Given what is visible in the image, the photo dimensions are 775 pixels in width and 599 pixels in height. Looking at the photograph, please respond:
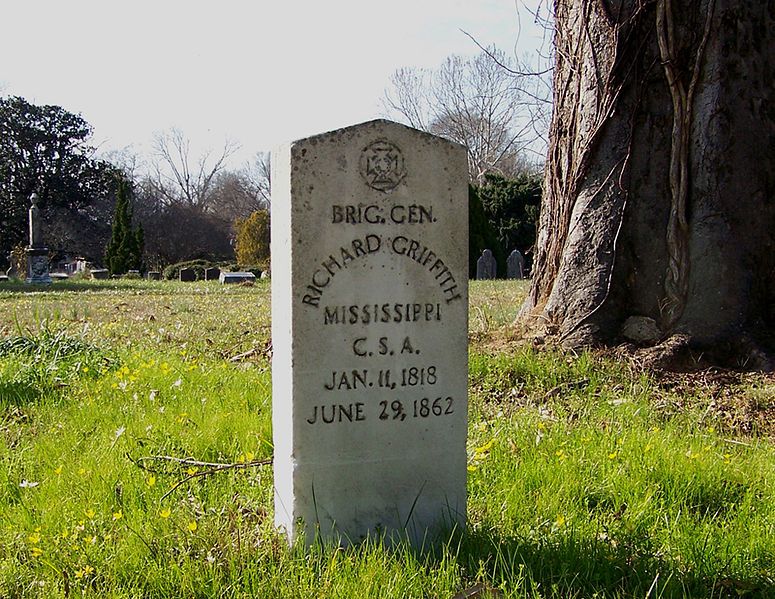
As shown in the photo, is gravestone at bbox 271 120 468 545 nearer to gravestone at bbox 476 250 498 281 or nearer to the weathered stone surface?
gravestone at bbox 476 250 498 281

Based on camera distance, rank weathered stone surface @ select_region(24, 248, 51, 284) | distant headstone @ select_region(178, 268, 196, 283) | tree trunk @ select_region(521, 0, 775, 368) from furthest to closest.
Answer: distant headstone @ select_region(178, 268, 196, 283)
weathered stone surface @ select_region(24, 248, 51, 284)
tree trunk @ select_region(521, 0, 775, 368)

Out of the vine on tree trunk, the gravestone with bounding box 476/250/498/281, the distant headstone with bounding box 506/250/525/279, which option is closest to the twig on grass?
the vine on tree trunk

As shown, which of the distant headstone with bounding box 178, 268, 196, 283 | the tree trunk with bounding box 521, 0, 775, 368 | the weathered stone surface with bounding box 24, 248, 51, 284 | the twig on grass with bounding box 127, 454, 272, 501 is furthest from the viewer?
the distant headstone with bounding box 178, 268, 196, 283

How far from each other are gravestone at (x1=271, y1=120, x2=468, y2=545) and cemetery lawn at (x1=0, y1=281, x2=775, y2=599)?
0.68 feet

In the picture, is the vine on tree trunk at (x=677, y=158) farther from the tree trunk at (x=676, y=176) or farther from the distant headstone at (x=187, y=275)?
the distant headstone at (x=187, y=275)

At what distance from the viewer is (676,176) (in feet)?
16.9

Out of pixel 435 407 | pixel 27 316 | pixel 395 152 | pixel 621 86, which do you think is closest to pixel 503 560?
pixel 435 407

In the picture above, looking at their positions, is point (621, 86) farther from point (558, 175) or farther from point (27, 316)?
point (27, 316)

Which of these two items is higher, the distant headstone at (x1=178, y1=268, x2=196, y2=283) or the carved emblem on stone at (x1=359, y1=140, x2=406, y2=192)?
the carved emblem on stone at (x1=359, y1=140, x2=406, y2=192)

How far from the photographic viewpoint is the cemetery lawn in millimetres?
2451

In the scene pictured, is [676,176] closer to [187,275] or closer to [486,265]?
[486,265]

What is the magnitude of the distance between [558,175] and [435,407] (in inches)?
139

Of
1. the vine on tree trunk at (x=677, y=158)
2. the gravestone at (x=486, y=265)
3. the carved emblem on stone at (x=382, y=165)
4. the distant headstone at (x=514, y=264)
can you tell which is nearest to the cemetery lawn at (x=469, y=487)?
the vine on tree trunk at (x=677, y=158)

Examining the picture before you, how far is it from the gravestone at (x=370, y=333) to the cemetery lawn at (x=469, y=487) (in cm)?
21
